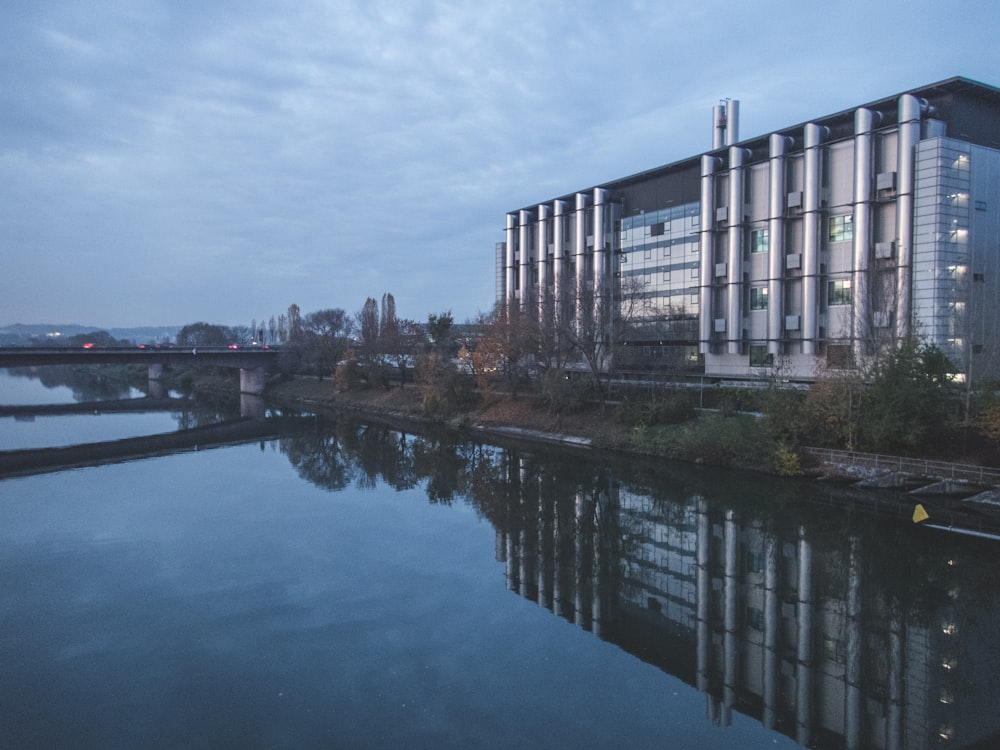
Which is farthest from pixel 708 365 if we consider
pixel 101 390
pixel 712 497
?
pixel 101 390

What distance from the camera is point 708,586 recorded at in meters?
15.9

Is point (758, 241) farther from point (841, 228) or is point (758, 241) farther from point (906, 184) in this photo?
point (906, 184)

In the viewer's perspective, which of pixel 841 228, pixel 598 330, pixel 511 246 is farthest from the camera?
pixel 511 246

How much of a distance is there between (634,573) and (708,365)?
28.3m

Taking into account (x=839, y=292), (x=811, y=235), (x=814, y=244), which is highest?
(x=811, y=235)

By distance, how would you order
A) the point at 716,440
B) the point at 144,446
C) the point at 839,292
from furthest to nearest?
1. the point at 144,446
2. the point at 839,292
3. the point at 716,440

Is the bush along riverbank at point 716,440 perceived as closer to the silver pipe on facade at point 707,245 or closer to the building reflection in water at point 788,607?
the building reflection in water at point 788,607

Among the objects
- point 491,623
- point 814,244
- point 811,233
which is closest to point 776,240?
point 811,233

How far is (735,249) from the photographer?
39.4 m

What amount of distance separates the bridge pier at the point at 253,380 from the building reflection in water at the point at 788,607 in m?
56.3

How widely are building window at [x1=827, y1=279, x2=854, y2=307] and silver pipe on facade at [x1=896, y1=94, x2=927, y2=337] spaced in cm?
349

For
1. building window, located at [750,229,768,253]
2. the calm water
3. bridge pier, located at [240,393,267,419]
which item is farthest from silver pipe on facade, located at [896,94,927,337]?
bridge pier, located at [240,393,267,419]

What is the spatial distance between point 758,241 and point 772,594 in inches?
1147

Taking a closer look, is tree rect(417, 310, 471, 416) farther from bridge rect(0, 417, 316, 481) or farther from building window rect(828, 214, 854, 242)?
building window rect(828, 214, 854, 242)
